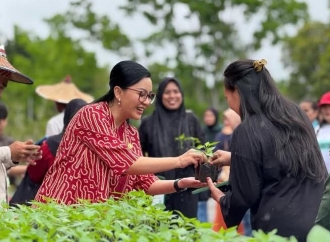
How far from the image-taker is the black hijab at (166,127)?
8844 millimetres

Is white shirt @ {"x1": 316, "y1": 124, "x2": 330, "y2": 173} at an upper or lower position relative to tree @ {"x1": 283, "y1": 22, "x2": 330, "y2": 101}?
lower

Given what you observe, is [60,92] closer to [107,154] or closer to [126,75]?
[126,75]

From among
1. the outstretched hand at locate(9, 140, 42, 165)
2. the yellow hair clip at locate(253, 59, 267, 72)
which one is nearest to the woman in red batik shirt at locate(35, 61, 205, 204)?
the outstretched hand at locate(9, 140, 42, 165)

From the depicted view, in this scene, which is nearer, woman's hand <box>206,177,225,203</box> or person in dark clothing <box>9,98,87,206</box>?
woman's hand <box>206,177,225,203</box>

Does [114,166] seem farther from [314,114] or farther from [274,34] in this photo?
[274,34]

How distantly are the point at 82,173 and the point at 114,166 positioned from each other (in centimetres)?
20

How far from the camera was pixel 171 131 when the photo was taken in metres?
8.95

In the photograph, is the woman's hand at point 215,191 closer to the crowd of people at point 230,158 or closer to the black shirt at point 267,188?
the crowd of people at point 230,158

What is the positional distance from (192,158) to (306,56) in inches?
1689

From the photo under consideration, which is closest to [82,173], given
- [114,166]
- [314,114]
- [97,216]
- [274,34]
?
[114,166]

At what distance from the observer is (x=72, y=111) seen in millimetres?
7438

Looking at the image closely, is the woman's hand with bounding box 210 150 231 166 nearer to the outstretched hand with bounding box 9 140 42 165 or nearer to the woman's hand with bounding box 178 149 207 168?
the woman's hand with bounding box 178 149 207 168

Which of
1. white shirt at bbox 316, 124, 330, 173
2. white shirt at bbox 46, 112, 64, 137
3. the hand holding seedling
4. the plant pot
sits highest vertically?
white shirt at bbox 46, 112, 64, 137

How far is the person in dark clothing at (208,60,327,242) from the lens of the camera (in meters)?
4.75
